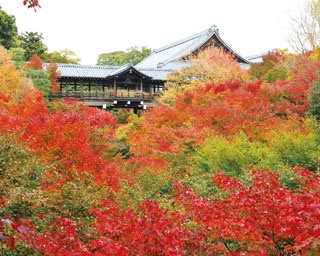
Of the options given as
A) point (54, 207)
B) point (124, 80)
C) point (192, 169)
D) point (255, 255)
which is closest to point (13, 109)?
point (192, 169)

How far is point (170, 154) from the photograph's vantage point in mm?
15742

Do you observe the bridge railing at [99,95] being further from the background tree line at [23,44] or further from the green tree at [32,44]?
the green tree at [32,44]

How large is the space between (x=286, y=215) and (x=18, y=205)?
4.14 meters

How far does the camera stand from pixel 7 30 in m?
A: 41.7

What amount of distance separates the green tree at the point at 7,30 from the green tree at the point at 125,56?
23.2m

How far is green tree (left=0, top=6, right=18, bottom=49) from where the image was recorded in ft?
135

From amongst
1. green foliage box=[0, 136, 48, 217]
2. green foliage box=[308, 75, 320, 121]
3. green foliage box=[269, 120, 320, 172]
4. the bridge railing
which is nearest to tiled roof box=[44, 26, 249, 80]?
the bridge railing

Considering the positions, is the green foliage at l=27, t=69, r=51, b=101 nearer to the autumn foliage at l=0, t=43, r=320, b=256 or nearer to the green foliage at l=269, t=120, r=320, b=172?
the autumn foliage at l=0, t=43, r=320, b=256

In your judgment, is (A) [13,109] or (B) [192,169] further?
(A) [13,109]

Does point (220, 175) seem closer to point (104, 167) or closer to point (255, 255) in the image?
point (255, 255)

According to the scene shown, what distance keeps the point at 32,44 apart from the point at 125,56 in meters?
21.2

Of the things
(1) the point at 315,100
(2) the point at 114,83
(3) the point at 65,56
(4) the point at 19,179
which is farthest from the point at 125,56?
(4) the point at 19,179

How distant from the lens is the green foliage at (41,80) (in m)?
29.0

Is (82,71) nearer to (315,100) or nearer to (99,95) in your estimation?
(99,95)
